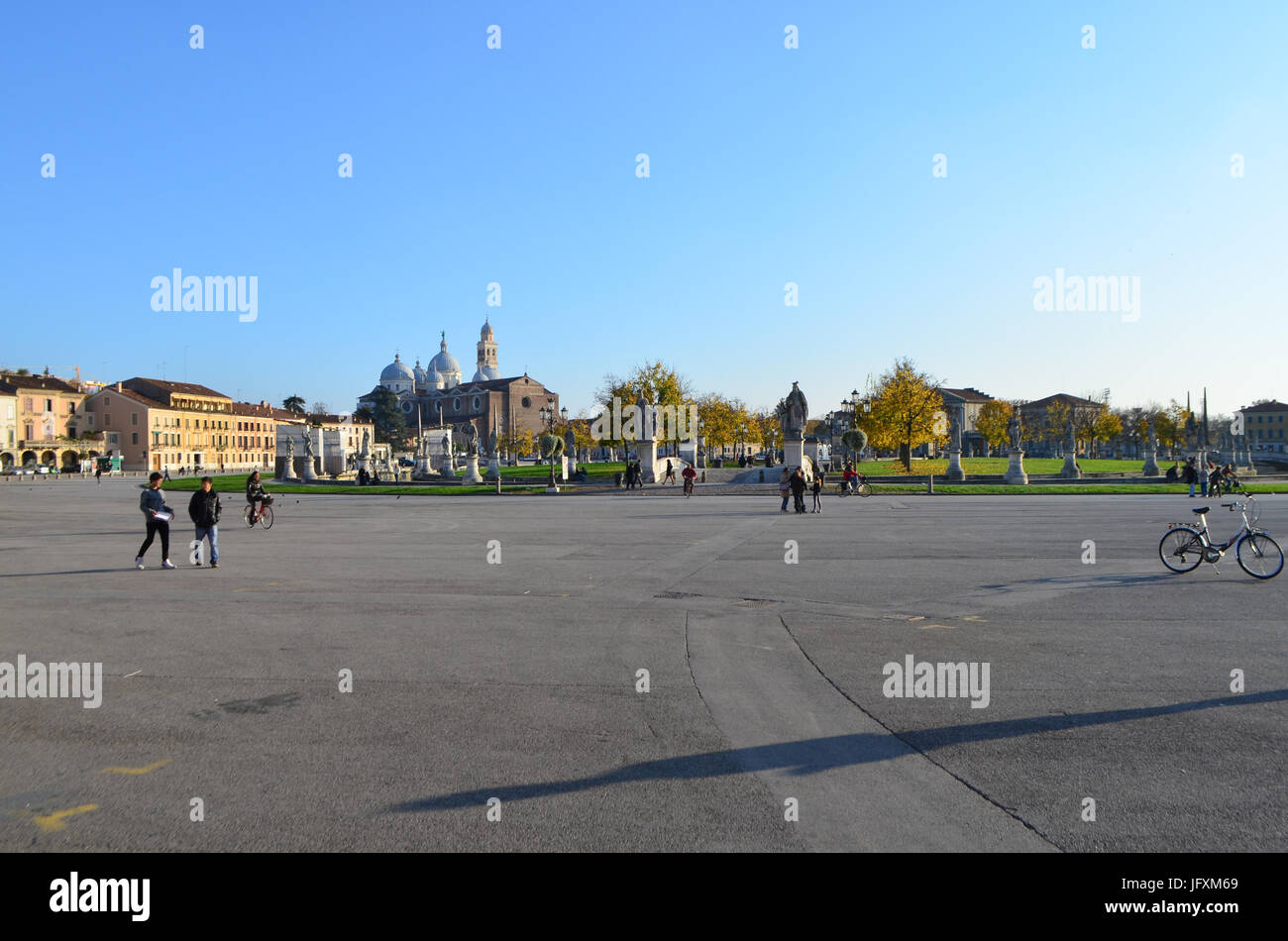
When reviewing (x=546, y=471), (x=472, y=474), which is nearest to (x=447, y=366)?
(x=546, y=471)

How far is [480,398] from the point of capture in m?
152

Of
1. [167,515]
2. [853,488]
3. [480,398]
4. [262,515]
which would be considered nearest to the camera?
→ [167,515]

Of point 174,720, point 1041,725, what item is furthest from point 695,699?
point 174,720

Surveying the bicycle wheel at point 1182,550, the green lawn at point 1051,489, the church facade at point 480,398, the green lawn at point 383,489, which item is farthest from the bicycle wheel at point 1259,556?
the church facade at point 480,398

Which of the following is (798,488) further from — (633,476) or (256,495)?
(633,476)

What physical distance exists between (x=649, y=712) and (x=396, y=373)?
186 meters

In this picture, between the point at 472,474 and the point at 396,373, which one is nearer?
the point at 472,474

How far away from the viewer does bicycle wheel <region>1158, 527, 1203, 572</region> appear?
1291 centimetres

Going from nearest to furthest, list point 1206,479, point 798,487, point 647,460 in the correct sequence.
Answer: point 798,487 → point 1206,479 → point 647,460

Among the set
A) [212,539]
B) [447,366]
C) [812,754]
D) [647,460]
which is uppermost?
[447,366]

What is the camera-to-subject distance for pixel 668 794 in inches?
183

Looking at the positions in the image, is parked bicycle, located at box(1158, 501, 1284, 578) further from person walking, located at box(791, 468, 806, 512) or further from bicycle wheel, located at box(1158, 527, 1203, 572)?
person walking, located at box(791, 468, 806, 512)

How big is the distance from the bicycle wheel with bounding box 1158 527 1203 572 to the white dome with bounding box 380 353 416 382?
178511 mm
